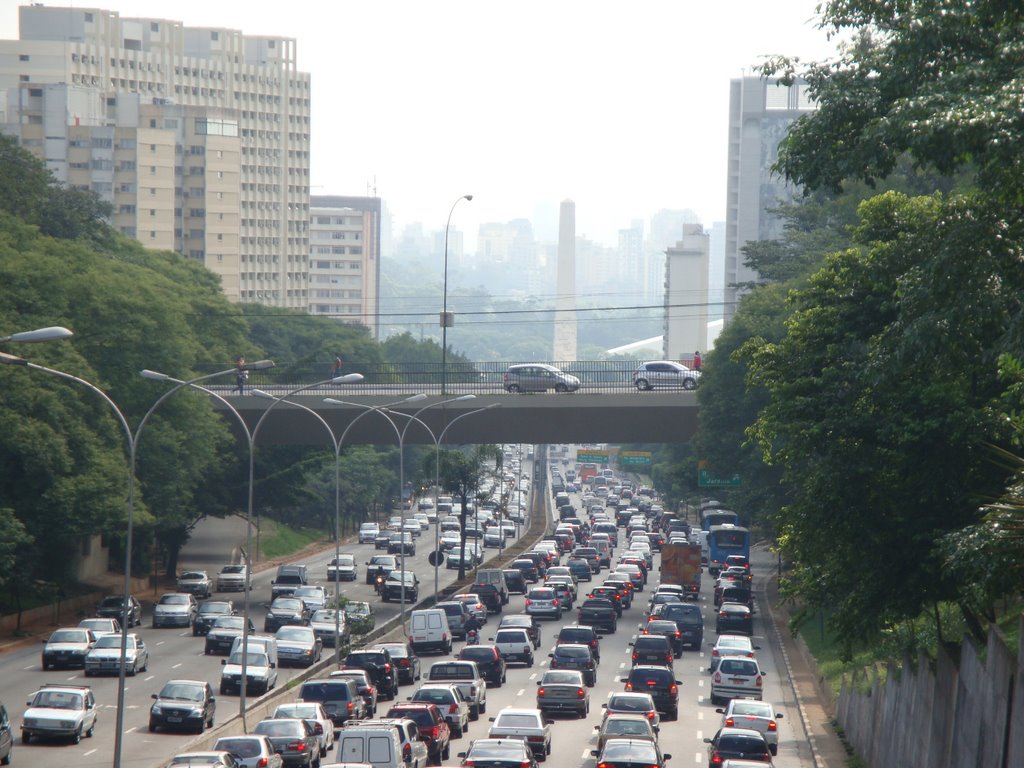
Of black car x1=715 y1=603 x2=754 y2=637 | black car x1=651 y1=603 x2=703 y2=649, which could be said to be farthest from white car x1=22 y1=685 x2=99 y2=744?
black car x1=715 y1=603 x2=754 y2=637

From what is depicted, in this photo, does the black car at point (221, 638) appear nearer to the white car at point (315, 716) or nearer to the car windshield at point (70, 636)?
the car windshield at point (70, 636)

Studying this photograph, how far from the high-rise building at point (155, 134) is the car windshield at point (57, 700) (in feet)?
428

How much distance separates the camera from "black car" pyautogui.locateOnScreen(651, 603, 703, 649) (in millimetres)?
50500

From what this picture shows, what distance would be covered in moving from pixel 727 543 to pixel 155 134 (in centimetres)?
10935

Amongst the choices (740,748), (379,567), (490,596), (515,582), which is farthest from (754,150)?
(740,748)

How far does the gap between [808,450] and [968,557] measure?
7583 mm

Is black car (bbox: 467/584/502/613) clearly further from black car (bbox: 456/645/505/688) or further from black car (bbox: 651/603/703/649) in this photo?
black car (bbox: 456/645/505/688)

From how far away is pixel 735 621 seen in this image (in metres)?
52.3

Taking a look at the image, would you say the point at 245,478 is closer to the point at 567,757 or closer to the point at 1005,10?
the point at 567,757

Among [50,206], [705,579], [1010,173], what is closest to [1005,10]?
[1010,173]

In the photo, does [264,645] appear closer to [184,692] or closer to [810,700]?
[184,692]

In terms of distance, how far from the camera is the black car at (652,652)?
41.4 metres

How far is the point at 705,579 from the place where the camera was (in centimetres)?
7906

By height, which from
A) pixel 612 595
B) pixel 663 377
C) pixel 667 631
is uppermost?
pixel 663 377
